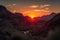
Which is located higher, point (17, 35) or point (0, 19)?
point (0, 19)


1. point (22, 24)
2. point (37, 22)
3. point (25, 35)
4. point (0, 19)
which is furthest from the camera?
point (0, 19)

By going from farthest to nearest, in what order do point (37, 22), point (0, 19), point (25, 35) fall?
point (0, 19), point (25, 35), point (37, 22)

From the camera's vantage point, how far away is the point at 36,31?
15984mm

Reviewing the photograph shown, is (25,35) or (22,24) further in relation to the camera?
(25,35)

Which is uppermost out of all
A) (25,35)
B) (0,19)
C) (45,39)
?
(0,19)

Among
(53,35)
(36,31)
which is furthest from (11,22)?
(53,35)

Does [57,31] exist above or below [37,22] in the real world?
below

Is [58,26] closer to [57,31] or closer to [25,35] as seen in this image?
[57,31]

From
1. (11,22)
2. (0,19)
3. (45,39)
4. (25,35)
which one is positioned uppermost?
(0,19)

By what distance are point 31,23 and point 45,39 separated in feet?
6.88

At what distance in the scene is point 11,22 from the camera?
18406mm

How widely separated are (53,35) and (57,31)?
0.55 meters

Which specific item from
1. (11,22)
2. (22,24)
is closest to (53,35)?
(22,24)

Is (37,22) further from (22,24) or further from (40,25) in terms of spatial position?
(22,24)
